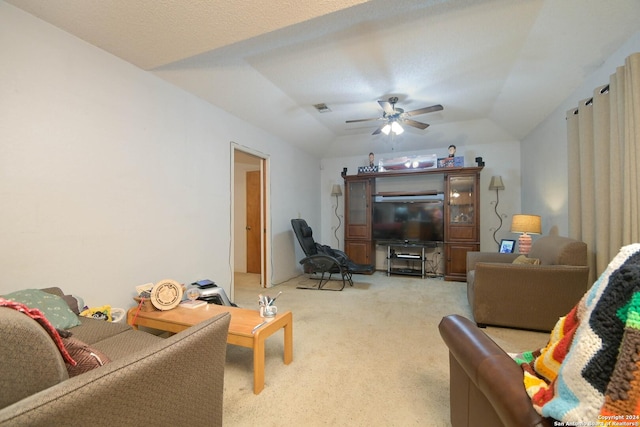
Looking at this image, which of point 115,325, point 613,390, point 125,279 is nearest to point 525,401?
point 613,390

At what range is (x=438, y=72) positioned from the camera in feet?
9.30

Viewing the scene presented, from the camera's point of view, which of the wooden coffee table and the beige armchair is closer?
the wooden coffee table

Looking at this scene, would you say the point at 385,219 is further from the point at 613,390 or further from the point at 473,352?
the point at 613,390

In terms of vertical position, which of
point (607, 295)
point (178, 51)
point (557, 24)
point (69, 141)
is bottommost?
point (607, 295)

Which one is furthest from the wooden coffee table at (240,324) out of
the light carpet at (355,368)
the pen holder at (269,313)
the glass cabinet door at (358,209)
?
the glass cabinet door at (358,209)

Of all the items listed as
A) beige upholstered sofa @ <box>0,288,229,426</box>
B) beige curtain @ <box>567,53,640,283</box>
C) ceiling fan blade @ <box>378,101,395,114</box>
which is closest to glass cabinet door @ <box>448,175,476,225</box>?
beige curtain @ <box>567,53,640,283</box>

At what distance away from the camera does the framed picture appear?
4250 millimetres

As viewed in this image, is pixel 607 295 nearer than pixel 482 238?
Yes

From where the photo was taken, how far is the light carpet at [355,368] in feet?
4.88

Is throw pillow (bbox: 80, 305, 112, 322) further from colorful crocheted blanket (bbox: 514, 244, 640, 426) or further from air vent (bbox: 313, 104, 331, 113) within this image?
air vent (bbox: 313, 104, 331, 113)

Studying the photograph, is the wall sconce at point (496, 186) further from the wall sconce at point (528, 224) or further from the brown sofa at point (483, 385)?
the brown sofa at point (483, 385)

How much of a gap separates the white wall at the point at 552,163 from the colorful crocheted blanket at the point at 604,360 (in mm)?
2796

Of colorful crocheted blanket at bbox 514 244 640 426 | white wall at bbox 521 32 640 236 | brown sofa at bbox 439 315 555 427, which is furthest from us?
white wall at bbox 521 32 640 236

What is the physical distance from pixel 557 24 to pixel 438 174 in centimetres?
301
